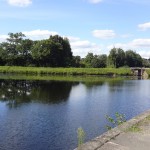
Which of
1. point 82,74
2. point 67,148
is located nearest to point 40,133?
point 67,148

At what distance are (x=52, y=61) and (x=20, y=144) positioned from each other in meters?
97.7

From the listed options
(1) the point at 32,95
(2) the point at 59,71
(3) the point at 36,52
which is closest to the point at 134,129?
(1) the point at 32,95

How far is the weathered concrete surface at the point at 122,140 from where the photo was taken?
27.0ft

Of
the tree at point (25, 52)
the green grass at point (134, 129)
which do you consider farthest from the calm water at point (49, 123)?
the tree at point (25, 52)

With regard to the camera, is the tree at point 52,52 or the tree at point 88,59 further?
the tree at point 88,59

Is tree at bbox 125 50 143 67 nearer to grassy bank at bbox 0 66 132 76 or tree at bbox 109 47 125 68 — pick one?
tree at bbox 109 47 125 68

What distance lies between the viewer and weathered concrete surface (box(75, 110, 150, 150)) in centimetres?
823

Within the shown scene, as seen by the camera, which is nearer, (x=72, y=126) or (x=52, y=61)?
(x=72, y=126)

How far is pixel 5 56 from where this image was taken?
4496 inches

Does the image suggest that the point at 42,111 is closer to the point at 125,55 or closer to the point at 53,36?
the point at 53,36

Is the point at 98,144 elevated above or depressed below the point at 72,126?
above

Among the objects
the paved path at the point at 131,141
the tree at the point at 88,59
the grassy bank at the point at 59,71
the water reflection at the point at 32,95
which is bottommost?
the water reflection at the point at 32,95

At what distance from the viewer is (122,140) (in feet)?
29.8

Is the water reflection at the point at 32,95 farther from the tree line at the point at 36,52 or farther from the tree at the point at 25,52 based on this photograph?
the tree at the point at 25,52
